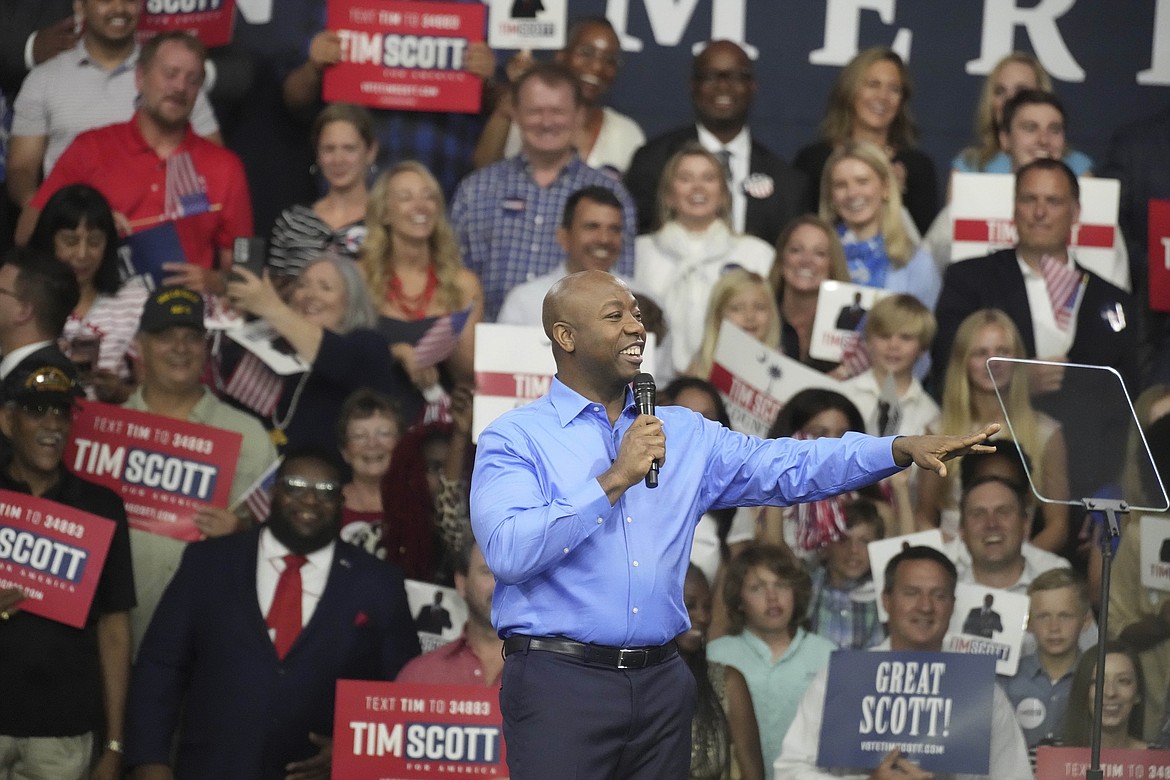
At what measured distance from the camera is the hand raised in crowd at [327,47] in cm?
→ 731

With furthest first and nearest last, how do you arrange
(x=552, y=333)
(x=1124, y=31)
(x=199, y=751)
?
(x=1124, y=31) → (x=199, y=751) → (x=552, y=333)

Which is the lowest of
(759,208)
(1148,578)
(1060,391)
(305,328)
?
(1148,578)

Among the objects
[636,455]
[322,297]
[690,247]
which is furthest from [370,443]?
[636,455]

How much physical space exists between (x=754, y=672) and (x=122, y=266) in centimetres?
285

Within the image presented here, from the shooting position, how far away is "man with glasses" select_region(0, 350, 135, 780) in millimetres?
5281

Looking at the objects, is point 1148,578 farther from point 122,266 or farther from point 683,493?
point 122,266

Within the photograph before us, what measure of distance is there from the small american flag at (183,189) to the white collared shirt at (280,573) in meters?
1.77

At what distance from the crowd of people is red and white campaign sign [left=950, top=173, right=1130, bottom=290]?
0.21ft

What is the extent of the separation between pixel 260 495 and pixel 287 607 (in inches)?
25.6

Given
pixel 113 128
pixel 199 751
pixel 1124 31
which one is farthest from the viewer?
pixel 1124 31

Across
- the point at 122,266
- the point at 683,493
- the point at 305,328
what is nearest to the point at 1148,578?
the point at 683,493

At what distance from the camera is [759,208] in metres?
7.30

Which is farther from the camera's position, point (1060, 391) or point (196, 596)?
point (196, 596)

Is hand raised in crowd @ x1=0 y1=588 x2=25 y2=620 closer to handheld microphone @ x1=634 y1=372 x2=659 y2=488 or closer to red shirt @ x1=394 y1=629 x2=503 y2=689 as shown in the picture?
red shirt @ x1=394 y1=629 x2=503 y2=689
